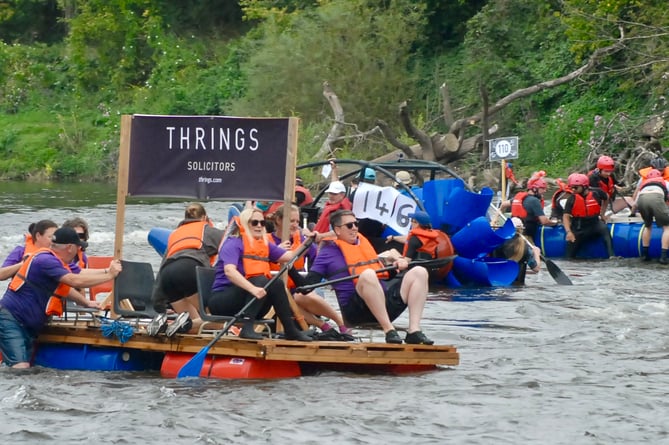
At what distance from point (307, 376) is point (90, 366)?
1.92 meters

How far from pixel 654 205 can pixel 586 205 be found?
1.04 meters

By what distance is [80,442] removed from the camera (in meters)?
9.23

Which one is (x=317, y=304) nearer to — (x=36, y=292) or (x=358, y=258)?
(x=358, y=258)

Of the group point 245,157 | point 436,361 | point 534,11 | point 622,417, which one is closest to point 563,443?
point 622,417

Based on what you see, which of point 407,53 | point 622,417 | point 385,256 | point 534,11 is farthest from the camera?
point 407,53

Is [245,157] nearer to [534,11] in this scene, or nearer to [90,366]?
[90,366]

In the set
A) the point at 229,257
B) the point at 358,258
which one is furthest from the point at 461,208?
the point at 229,257

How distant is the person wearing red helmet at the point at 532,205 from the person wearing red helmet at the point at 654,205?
143 centimetres

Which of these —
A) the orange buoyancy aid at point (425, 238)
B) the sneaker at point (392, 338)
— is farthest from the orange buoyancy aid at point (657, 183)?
the sneaker at point (392, 338)

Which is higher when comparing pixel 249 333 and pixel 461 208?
pixel 461 208

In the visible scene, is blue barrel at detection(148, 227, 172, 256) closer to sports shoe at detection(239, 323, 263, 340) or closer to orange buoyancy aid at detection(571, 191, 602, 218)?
sports shoe at detection(239, 323, 263, 340)

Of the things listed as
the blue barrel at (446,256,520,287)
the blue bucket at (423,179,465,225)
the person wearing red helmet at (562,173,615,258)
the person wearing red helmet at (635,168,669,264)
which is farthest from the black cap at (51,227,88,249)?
the person wearing red helmet at (635,168,669,264)

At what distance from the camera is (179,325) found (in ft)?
36.8

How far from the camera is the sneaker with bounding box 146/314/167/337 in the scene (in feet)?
36.9
